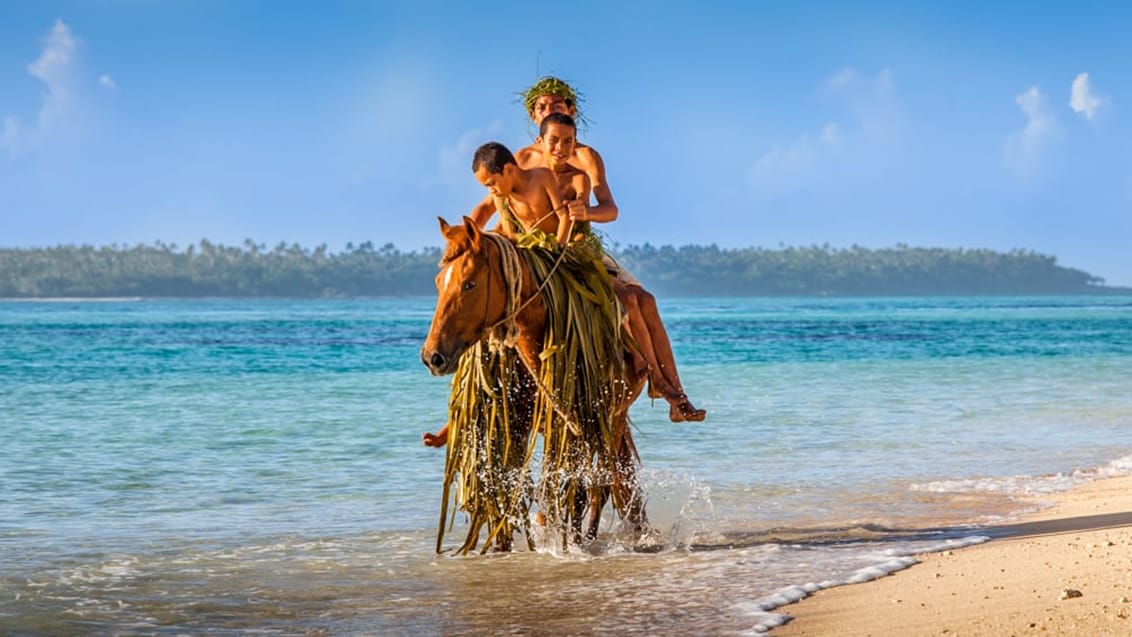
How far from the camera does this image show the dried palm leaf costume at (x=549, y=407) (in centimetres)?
661

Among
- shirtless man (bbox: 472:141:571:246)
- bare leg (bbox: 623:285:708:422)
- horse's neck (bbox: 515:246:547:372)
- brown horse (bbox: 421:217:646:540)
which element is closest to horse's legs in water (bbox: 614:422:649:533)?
bare leg (bbox: 623:285:708:422)

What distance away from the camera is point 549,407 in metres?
6.66

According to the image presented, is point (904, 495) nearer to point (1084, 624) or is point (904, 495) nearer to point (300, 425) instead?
point (1084, 624)

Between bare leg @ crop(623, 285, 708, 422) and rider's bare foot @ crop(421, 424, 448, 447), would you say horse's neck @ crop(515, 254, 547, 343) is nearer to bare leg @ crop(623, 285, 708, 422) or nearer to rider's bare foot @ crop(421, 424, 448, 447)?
bare leg @ crop(623, 285, 708, 422)

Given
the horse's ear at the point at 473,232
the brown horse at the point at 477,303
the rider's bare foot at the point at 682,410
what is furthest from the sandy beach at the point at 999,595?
the horse's ear at the point at 473,232

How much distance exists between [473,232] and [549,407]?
99 centimetres

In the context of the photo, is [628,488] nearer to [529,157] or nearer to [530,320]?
[530,320]

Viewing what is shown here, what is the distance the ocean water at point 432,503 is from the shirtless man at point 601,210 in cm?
80

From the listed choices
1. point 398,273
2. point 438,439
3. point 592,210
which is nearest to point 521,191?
point 592,210

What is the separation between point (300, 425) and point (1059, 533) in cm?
905

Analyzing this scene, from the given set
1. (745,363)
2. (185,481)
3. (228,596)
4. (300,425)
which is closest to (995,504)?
(228,596)

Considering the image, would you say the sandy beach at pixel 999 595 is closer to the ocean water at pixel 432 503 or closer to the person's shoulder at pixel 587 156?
the ocean water at pixel 432 503

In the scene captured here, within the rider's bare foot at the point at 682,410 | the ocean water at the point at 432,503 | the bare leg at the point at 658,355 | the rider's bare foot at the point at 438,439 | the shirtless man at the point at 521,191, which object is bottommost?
the ocean water at the point at 432,503

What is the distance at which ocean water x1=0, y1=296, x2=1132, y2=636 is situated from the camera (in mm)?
6004
